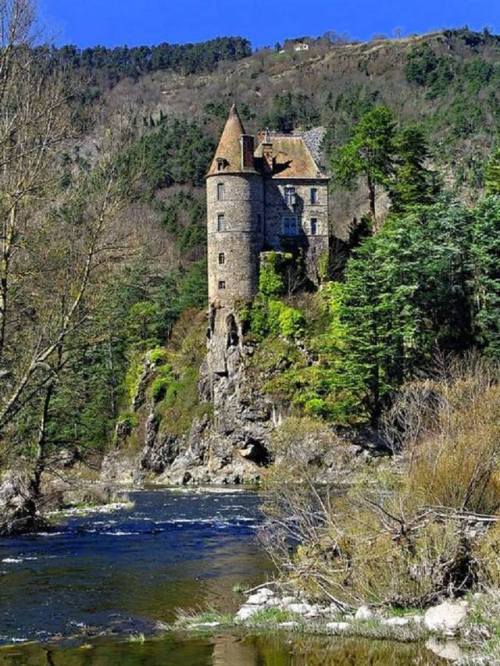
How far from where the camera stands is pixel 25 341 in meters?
23.5

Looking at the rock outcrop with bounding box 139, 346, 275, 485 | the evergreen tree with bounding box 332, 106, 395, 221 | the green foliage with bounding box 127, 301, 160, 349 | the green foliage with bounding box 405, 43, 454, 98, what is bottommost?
the rock outcrop with bounding box 139, 346, 275, 485

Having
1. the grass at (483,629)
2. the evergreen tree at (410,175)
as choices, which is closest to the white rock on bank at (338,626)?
the grass at (483,629)

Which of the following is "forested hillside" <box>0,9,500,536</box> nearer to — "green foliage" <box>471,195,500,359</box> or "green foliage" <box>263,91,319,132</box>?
"green foliage" <box>471,195,500,359</box>

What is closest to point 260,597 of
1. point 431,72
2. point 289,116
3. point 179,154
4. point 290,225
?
point 290,225

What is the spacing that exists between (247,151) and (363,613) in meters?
52.0

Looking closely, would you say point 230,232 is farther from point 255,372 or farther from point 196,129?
point 196,129

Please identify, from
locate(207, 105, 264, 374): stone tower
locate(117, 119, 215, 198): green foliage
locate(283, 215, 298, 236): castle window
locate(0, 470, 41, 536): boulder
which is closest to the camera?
locate(0, 470, 41, 536): boulder

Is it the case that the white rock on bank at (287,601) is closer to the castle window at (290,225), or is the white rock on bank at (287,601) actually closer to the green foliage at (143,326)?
the castle window at (290,225)

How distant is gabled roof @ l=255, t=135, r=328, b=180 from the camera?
6656cm

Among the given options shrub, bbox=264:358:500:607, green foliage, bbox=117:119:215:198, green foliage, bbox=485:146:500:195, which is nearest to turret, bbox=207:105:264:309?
green foliage, bbox=485:146:500:195

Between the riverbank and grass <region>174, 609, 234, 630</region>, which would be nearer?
the riverbank

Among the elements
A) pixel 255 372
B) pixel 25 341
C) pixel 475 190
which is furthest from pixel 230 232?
pixel 25 341

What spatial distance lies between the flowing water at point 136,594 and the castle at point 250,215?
96.4 ft

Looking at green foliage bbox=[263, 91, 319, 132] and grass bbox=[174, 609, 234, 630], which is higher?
green foliage bbox=[263, 91, 319, 132]
